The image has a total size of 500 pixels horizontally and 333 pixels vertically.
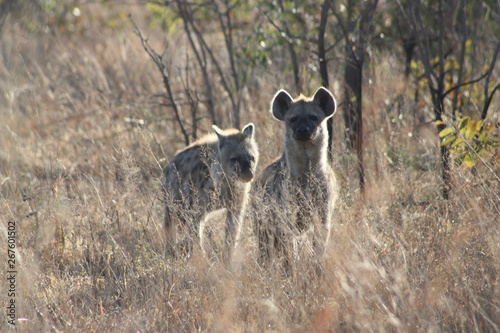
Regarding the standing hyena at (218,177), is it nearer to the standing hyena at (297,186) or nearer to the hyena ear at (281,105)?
the standing hyena at (297,186)

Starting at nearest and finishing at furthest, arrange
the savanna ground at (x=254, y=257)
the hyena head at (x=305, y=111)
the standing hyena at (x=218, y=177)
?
the savanna ground at (x=254, y=257)
the hyena head at (x=305, y=111)
the standing hyena at (x=218, y=177)

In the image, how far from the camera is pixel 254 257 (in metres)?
4.14

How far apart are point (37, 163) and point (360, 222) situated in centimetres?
370

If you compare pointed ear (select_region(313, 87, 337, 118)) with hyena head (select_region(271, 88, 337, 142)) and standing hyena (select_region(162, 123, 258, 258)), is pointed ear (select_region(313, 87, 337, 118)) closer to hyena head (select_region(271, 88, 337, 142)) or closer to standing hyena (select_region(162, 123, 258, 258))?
hyena head (select_region(271, 88, 337, 142))

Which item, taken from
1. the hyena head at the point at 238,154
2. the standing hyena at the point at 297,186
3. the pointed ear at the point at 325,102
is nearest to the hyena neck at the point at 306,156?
the standing hyena at the point at 297,186

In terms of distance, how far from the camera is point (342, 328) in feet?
11.8

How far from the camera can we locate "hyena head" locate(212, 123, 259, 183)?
497 centimetres

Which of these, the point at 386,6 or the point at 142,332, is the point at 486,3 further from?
the point at 142,332

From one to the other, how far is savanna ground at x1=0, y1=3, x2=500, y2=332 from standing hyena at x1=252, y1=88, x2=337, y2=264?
16cm

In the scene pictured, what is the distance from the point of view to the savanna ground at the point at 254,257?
141 inches

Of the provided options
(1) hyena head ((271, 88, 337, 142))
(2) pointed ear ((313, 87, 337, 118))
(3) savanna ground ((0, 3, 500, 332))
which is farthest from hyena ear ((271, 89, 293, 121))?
(3) savanna ground ((0, 3, 500, 332))

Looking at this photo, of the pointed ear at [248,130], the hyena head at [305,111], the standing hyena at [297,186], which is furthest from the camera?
the pointed ear at [248,130]

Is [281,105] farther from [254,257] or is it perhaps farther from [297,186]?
[254,257]

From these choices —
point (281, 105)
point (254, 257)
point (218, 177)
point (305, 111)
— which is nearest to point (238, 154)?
point (218, 177)
